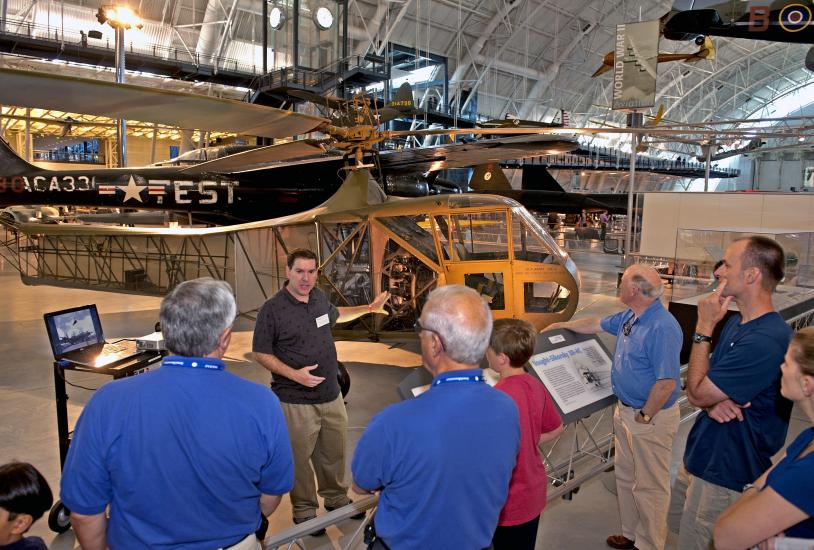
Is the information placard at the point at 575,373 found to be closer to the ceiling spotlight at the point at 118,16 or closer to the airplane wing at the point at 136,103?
the airplane wing at the point at 136,103

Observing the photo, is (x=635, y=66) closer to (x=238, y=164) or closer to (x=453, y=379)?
(x=238, y=164)

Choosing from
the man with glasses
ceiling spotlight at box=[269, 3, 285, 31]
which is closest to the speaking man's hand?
the man with glasses

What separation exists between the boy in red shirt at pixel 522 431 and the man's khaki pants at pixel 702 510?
2.76 ft

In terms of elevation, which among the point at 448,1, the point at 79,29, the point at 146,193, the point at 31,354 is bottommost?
the point at 31,354

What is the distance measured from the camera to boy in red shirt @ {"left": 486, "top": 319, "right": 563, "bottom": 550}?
216 centimetres

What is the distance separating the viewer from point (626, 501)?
11.0 feet

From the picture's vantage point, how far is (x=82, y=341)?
13.7 feet

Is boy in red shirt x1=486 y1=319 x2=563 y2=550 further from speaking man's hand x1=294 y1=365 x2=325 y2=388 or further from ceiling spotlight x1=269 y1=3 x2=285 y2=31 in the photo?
ceiling spotlight x1=269 y1=3 x2=285 y2=31

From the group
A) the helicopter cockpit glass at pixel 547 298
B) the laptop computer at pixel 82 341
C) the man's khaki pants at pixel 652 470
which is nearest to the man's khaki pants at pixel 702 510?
the man's khaki pants at pixel 652 470

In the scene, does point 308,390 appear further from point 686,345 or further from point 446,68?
point 446,68

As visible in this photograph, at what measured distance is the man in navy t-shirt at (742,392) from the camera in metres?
2.26

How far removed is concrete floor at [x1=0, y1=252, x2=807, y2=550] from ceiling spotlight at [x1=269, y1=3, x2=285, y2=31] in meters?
15.3

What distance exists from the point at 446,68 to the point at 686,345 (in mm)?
29462

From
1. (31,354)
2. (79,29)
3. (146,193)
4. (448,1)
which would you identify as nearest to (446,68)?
(448,1)
